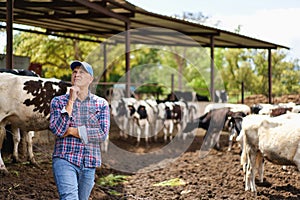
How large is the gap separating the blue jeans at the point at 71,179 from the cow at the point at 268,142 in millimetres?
4432

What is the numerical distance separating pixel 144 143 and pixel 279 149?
870 cm

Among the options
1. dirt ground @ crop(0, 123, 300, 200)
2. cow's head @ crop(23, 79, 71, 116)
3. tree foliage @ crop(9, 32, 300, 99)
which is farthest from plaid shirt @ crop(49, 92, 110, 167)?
tree foliage @ crop(9, 32, 300, 99)

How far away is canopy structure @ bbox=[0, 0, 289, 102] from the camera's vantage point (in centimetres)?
1391

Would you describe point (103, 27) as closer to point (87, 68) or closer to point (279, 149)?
point (279, 149)

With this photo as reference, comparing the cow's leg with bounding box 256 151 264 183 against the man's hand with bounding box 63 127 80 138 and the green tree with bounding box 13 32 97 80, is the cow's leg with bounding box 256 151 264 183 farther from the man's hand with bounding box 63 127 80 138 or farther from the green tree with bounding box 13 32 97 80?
the green tree with bounding box 13 32 97 80

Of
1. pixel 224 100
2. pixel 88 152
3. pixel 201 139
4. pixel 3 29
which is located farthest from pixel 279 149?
pixel 224 100

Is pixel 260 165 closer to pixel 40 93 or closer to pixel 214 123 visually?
pixel 40 93

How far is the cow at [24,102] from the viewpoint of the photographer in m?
9.01

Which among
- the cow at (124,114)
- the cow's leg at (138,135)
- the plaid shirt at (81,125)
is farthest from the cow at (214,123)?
the plaid shirt at (81,125)

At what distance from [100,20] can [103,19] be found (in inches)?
9.3

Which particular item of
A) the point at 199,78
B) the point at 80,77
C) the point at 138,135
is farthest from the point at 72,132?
the point at 199,78

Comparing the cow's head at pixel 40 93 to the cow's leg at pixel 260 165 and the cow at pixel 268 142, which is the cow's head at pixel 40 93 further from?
the cow's leg at pixel 260 165

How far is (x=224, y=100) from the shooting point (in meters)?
A: 27.6

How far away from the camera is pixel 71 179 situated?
5125 millimetres
